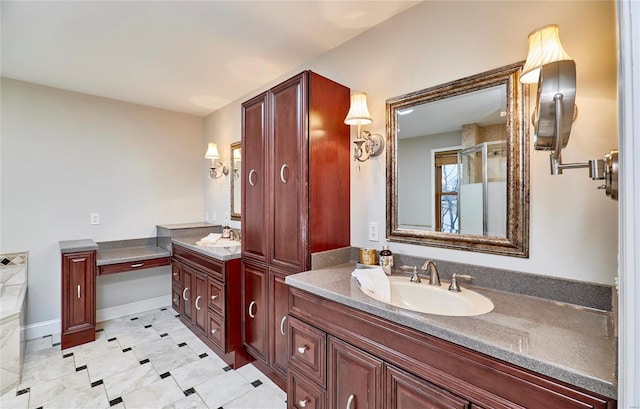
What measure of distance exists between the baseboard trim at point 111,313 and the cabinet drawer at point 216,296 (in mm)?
1529

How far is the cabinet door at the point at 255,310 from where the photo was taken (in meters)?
2.11

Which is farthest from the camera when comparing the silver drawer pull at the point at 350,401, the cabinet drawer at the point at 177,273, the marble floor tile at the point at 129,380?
the cabinet drawer at the point at 177,273

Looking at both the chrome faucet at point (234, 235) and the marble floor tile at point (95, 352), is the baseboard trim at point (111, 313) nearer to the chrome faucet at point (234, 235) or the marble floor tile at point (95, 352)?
the marble floor tile at point (95, 352)

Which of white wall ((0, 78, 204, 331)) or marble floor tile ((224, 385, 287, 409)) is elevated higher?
white wall ((0, 78, 204, 331))

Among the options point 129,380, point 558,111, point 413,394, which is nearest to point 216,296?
point 129,380

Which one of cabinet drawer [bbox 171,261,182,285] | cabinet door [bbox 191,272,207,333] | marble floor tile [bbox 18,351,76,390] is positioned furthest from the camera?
cabinet drawer [bbox 171,261,182,285]

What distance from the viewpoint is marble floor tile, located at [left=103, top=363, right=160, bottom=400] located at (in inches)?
79.6

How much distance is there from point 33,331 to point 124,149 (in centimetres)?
201

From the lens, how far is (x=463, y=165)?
5.03 feet

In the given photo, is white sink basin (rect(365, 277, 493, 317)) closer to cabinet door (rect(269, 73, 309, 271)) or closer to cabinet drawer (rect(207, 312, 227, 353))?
cabinet door (rect(269, 73, 309, 271))

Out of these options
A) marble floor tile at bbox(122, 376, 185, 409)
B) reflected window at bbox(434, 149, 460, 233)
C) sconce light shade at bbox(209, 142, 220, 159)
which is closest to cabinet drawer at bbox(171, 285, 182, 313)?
marble floor tile at bbox(122, 376, 185, 409)

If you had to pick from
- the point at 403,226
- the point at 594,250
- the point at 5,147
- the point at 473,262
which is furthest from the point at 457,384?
the point at 5,147

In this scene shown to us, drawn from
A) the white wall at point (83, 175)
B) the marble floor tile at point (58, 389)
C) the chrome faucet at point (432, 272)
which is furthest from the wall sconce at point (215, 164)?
the chrome faucet at point (432, 272)

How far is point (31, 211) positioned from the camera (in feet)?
9.16
